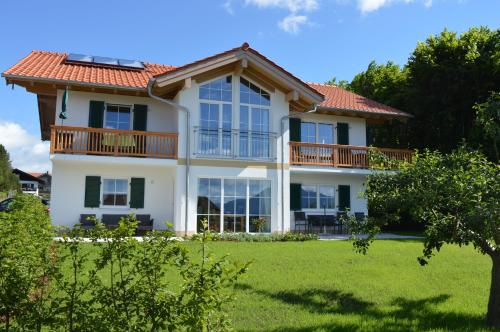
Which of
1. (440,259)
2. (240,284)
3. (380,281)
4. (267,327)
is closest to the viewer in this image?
(267,327)

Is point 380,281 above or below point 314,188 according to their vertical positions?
below

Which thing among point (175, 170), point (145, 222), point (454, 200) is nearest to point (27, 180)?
point (145, 222)

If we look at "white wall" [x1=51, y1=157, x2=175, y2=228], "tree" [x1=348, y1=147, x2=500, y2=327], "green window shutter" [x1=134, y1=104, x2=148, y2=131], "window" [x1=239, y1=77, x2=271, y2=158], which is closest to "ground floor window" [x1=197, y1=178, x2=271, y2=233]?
"window" [x1=239, y1=77, x2=271, y2=158]

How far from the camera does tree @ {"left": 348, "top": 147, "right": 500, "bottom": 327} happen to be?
5550 mm

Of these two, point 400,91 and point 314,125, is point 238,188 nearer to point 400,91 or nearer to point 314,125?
point 314,125

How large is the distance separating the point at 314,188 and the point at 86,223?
9.91 metres

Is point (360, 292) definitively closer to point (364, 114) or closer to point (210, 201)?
point (210, 201)

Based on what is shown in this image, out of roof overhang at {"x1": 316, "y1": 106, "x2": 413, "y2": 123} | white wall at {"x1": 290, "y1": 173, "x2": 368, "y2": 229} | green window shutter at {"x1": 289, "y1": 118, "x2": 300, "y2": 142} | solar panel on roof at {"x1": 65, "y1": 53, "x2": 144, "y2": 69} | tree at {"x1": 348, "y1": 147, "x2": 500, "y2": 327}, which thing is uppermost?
solar panel on roof at {"x1": 65, "y1": 53, "x2": 144, "y2": 69}

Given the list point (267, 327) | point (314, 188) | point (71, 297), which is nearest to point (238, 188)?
point (314, 188)

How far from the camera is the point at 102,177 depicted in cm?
1734

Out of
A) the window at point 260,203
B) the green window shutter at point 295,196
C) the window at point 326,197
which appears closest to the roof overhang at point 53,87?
the window at point 260,203

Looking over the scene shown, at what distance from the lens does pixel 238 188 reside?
1742cm

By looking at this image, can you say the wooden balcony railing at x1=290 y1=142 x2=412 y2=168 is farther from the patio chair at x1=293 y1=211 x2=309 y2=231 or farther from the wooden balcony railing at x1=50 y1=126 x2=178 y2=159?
the wooden balcony railing at x1=50 y1=126 x2=178 y2=159

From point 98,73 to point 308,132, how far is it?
957cm
